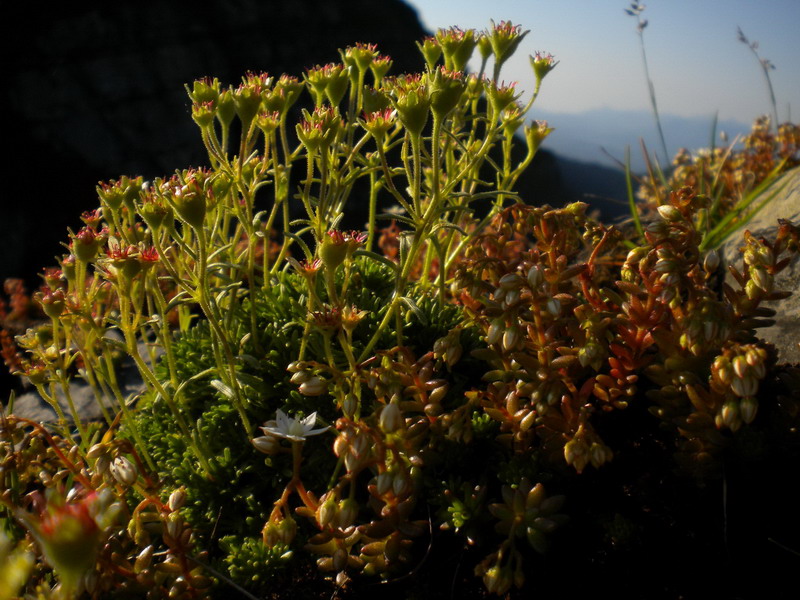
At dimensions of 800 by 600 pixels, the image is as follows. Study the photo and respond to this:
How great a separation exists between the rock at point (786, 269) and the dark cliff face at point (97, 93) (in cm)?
448

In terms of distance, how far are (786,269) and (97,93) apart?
6.29 m

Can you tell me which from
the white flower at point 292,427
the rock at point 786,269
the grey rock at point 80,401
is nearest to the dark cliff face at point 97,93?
the grey rock at point 80,401

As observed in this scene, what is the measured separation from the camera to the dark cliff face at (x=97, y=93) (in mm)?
5816

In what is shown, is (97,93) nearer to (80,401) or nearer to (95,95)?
(95,95)

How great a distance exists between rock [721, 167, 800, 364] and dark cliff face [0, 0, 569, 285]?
4480 mm

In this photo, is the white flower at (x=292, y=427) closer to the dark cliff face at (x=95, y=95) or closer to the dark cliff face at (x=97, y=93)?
the dark cliff face at (x=97, y=93)

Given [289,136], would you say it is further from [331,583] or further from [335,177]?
[331,583]

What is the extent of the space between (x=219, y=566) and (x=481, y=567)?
0.54 meters

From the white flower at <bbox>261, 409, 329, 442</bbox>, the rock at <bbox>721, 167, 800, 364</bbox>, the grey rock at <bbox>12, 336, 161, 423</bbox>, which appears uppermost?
the rock at <bbox>721, 167, 800, 364</bbox>

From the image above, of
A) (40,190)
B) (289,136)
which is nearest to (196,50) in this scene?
(289,136)

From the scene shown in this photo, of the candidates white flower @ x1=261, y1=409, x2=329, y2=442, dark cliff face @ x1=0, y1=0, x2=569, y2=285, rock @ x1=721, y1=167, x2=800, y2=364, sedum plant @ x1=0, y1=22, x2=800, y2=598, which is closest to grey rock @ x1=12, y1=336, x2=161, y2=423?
sedum plant @ x1=0, y1=22, x2=800, y2=598

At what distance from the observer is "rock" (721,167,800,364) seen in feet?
6.06

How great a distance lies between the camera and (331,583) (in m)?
1.38

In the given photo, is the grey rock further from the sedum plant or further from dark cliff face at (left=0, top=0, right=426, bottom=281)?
dark cliff face at (left=0, top=0, right=426, bottom=281)
